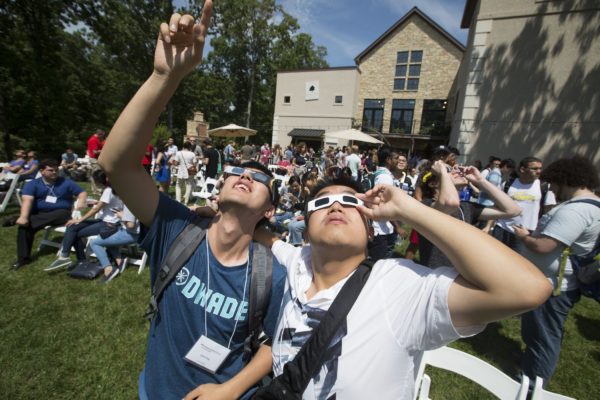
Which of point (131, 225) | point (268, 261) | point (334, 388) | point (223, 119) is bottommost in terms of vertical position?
point (131, 225)

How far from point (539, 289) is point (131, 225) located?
5.31 m

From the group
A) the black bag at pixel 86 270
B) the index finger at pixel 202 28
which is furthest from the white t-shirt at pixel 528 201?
the black bag at pixel 86 270

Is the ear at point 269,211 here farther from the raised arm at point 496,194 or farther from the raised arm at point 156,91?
the raised arm at point 496,194

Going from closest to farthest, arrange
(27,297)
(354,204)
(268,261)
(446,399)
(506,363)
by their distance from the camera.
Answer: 1. (354,204)
2. (268,261)
3. (446,399)
4. (506,363)
5. (27,297)

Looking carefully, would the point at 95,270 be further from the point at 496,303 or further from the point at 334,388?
the point at 496,303

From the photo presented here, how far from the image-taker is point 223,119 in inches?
1571

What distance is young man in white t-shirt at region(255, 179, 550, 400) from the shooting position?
3.13ft

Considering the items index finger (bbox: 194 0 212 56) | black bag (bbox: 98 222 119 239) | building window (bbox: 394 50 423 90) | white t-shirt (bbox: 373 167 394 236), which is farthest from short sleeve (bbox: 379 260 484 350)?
building window (bbox: 394 50 423 90)

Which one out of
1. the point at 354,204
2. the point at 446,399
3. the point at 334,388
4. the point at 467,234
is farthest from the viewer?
the point at 446,399

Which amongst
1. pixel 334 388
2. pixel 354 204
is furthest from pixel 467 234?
pixel 334 388

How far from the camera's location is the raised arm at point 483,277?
91 centimetres

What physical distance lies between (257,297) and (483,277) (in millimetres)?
1090

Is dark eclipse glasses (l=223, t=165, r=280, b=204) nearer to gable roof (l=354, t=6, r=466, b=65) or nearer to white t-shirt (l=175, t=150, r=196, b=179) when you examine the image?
white t-shirt (l=175, t=150, r=196, b=179)

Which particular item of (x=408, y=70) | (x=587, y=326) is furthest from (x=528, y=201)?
(x=408, y=70)
